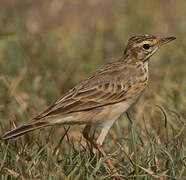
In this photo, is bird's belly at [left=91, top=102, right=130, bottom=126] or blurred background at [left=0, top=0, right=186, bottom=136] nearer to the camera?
bird's belly at [left=91, top=102, right=130, bottom=126]

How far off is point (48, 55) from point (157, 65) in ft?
6.29

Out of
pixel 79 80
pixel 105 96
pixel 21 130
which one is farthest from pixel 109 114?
pixel 79 80

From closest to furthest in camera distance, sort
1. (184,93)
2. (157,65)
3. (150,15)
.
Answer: (184,93), (157,65), (150,15)

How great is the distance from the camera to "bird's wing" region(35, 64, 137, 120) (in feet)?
15.6

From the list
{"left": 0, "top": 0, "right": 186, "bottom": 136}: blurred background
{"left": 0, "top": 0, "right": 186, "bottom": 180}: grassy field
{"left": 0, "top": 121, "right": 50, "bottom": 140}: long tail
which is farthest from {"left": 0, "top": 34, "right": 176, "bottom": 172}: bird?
{"left": 0, "top": 0, "right": 186, "bottom": 136}: blurred background

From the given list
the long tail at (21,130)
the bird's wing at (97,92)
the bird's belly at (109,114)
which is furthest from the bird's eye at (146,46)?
the long tail at (21,130)

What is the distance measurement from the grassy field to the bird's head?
25.1 inches

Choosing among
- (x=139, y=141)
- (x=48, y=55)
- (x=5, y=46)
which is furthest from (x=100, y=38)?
(x=139, y=141)

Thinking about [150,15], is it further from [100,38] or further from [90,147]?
[90,147]

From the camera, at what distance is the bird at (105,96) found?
15.4ft

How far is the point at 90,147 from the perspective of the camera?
479 centimetres

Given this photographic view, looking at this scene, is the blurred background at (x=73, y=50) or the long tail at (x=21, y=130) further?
the blurred background at (x=73, y=50)

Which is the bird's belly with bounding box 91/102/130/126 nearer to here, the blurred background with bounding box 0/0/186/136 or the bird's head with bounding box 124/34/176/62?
the blurred background with bounding box 0/0/186/136

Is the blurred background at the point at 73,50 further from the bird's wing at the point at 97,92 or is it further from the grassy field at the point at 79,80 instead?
the bird's wing at the point at 97,92
